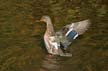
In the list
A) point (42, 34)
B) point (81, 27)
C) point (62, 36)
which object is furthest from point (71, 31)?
point (42, 34)

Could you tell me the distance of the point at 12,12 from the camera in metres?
14.7

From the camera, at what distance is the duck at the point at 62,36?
11.8 meters

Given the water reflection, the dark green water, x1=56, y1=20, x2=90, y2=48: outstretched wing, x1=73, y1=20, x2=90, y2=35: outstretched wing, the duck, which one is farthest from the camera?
x1=73, y1=20, x2=90, y2=35: outstretched wing

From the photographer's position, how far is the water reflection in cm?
1094

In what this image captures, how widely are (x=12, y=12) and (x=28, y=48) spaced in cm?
302

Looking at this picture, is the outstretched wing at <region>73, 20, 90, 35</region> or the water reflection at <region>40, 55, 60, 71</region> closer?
the water reflection at <region>40, 55, 60, 71</region>

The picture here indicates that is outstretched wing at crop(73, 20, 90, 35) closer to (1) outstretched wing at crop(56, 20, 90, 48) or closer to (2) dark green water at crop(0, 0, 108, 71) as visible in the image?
(1) outstretched wing at crop(56, 20, 90, 48)

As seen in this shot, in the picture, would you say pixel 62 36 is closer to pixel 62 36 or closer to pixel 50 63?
pixel 62 36

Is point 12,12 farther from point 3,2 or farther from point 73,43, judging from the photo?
point 73,43

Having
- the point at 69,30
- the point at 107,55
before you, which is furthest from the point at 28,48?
the point at 107,55

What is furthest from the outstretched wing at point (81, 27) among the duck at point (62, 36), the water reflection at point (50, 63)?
the water reflection at point (50, 63)

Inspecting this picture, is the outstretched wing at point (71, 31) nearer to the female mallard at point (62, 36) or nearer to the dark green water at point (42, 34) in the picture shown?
the female mallard at point (62, 36)

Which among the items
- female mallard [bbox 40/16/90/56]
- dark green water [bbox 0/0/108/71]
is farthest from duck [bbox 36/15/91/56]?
dark green water [bbox 0/0/108/71]

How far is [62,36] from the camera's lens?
39.6 feet
